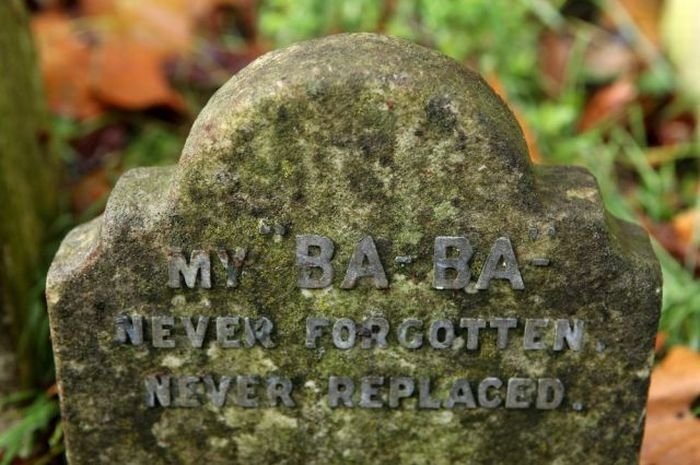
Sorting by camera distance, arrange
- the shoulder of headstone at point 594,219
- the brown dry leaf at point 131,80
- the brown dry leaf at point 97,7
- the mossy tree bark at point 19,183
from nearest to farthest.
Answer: the shoulder of headstone at point 594,219 → the mossy tree bark at point 19,183 → the brown dry leaf at point 131,80 → the brown dry leaf at point 97,7

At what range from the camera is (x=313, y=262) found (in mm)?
1767

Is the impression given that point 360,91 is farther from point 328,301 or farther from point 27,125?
point 27,125

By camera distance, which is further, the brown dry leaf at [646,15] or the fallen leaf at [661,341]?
the brown dry leaf at [646,15]

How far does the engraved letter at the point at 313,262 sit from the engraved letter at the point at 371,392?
206 mm

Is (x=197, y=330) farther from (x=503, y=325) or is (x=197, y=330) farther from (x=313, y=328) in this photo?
(x=503, y=325)

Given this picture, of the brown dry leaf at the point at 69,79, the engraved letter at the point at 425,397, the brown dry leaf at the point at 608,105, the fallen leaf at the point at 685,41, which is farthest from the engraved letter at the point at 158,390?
the fallen leaf at the point at 685,41

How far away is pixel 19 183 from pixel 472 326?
4.45 feet

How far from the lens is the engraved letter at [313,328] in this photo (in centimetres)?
182

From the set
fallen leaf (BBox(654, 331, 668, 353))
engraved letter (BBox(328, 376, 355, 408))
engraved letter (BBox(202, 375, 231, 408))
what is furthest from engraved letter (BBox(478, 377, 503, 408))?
fallen leaf (BBox(654, 331, 668, 353))

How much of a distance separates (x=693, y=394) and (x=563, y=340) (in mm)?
586

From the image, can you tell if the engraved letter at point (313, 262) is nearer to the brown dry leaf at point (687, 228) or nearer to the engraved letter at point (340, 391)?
the engraved letter at point (340, 391)

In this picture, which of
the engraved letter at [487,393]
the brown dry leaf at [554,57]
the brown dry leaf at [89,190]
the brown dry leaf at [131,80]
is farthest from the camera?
the brown dry leaf at [554,57]

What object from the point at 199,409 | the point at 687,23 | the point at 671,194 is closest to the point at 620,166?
the point at 671,194

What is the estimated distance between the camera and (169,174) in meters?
1.83
